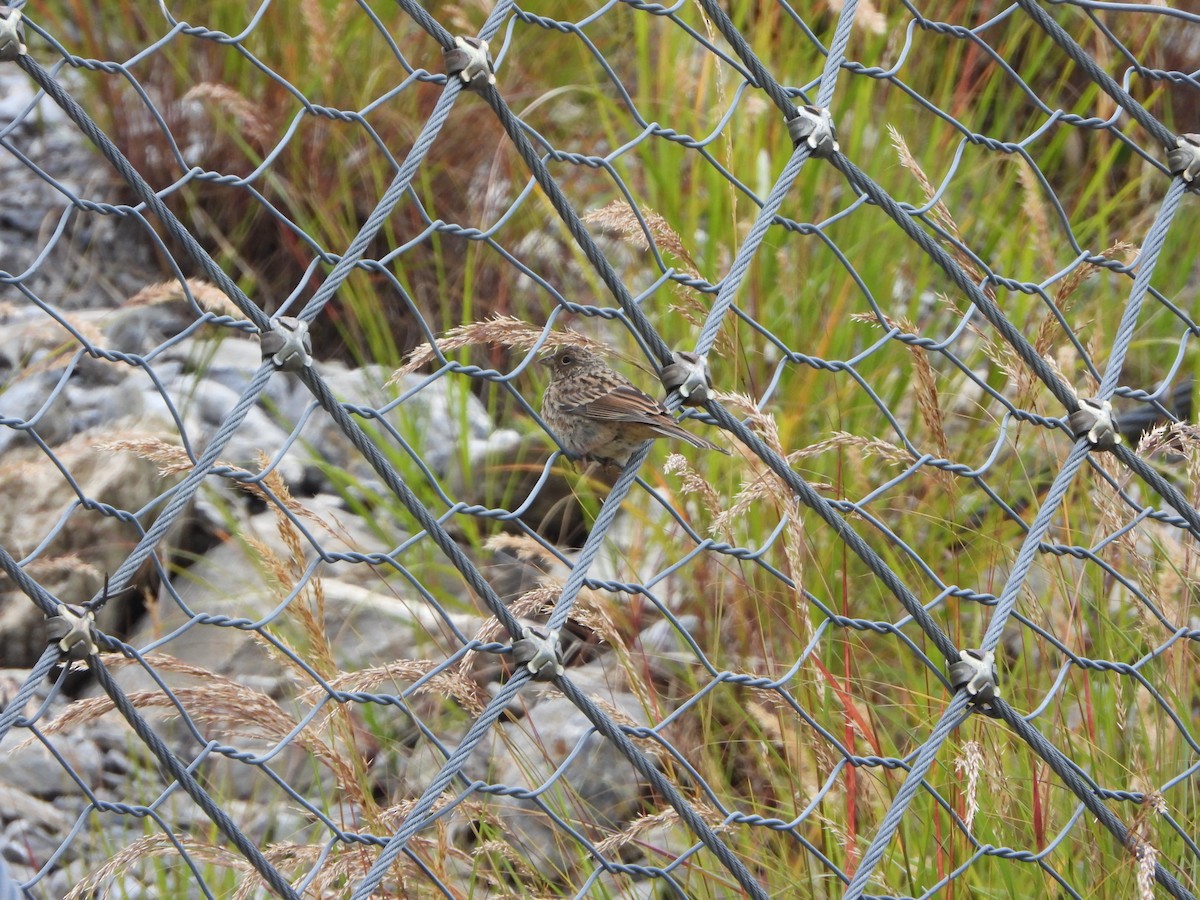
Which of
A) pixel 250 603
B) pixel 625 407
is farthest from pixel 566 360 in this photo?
pixel 250 603

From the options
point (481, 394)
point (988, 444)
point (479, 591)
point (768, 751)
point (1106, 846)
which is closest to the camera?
point (479, 591)

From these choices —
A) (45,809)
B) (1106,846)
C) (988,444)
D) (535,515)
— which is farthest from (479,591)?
(988,444)

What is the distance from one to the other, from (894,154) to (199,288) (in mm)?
2039

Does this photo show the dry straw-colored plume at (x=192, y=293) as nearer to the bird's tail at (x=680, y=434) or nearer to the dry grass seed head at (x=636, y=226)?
the dry grass seed head at (x=636, y=226)

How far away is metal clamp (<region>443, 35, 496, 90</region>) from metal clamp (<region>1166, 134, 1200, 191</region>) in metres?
1.14

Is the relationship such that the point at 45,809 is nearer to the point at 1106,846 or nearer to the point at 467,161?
the point at 1106,846

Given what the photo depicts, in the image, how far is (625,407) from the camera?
2.49 metres

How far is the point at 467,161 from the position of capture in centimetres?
392

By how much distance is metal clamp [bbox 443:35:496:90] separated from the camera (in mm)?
1591

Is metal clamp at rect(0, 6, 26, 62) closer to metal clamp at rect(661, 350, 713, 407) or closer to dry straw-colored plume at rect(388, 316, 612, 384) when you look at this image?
dry straw-colored plume at rect(388, 316, 612, 384)

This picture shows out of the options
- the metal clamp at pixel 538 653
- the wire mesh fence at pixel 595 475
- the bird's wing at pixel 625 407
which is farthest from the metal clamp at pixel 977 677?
the bird's wing at pixel 625 407

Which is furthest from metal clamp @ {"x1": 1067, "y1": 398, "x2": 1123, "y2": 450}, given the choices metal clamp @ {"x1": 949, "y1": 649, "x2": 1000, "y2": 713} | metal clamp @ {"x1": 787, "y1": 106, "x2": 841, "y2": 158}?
metal clamp @ {"x1": 787, "y1": 106, "x2": 841, "y2": 158}

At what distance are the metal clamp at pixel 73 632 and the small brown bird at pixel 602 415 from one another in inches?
45.5

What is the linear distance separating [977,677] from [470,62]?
98 centimetres
